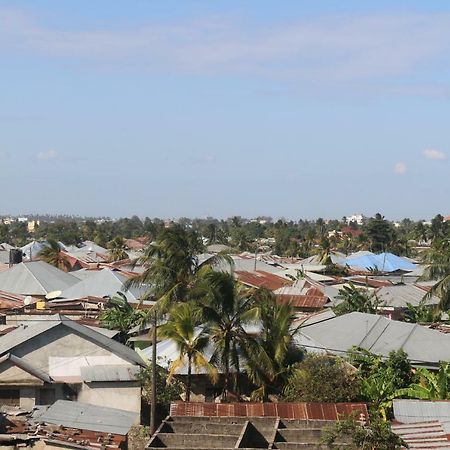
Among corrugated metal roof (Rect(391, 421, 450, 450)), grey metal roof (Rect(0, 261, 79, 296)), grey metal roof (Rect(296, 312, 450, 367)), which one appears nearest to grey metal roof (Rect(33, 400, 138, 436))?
corrugated metal roof (Rect(391, 421, 450, 450))

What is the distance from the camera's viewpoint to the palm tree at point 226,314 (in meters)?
22.3

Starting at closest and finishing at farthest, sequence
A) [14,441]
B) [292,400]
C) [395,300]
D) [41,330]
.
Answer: [14,441]
[292,400]
[41,330]
[395,300]

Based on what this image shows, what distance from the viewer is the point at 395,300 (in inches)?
1586

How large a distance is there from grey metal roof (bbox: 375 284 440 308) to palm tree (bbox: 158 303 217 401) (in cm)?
1713

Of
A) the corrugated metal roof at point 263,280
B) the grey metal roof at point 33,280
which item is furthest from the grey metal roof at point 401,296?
the grey metal roof at point 33,280

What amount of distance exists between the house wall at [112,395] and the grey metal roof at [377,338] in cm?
611

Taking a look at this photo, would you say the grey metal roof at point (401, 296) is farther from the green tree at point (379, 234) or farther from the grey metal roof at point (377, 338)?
the green tree at point (379, 234)

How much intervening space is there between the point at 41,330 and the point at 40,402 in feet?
7.98

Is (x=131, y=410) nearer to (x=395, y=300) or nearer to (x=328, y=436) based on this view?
(x=328, y=436)

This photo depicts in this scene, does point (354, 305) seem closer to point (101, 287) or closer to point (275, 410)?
point (101, 287)

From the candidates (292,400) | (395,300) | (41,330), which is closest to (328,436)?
(292,400)

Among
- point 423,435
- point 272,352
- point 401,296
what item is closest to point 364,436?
point 423,435

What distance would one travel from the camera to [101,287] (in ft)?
140

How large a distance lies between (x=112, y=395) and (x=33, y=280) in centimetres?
2295
